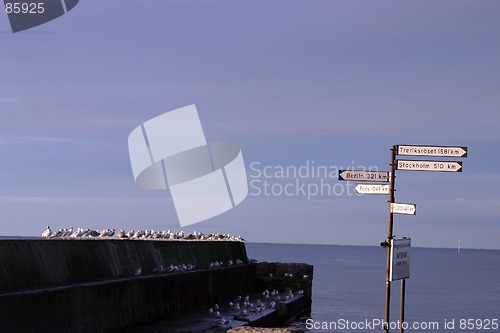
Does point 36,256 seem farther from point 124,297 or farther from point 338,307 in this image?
point 338,307

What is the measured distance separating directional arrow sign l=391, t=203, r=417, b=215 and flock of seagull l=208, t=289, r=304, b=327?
30.1ft

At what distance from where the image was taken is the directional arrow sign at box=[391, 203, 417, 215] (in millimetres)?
18156

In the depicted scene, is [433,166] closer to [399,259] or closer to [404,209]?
[404,209]

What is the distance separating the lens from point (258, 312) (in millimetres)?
31672

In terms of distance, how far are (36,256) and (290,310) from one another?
64.3 ft

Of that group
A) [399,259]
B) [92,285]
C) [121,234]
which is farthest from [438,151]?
[121,234]

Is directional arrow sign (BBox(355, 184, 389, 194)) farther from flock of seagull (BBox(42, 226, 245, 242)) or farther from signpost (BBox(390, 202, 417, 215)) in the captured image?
flock of seagull (BBox(42, 226, 245, 242))

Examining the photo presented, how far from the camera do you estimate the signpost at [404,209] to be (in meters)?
18.2

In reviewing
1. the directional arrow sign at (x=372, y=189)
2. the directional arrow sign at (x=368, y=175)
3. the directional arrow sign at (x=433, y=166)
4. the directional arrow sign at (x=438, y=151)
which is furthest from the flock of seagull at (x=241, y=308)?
the directional arrow sign at (x=438, y=151)

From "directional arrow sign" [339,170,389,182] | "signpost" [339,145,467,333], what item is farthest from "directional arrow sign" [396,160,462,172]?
"directional arrow sign" [339,170,389,182]

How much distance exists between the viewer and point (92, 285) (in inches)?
835

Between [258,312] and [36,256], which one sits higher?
[36,256]

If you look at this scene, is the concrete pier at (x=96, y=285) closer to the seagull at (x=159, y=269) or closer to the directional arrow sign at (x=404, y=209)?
the seagull at (x=159, y=269)

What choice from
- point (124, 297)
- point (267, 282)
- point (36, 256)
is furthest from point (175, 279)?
point (267, 282)
